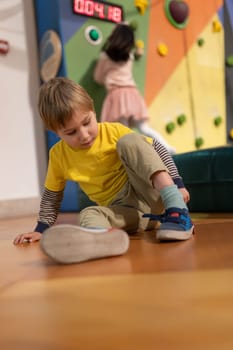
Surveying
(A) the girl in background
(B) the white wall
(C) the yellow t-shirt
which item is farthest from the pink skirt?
(C) the yellow t-shirt

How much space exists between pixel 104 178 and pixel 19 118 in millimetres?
1092

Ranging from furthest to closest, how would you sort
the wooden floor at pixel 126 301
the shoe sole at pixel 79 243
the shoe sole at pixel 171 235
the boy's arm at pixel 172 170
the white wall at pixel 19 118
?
the white wall at pixel 19 118 → the boy's arm at pixel 172 170 → the shoe sole at pixel 171 235 → the shoe sole at pixel 79 243 → the wooden floor at pixel 126 301

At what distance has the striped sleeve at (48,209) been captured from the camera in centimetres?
106

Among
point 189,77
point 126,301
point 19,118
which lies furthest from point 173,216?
point 189,77

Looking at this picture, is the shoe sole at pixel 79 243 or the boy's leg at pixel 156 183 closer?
the shoe sole at pixel 79 243

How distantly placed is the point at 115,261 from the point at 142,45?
172 centimetres

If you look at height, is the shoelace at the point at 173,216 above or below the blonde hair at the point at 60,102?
below

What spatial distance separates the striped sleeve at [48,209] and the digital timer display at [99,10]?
118cm

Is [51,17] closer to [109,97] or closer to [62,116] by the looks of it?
[109,97]

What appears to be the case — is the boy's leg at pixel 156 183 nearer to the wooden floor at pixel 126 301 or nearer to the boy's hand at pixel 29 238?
the wooden floor at pixel 126 301

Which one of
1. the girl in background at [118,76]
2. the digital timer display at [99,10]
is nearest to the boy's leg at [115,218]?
the girl in background at [118,76]

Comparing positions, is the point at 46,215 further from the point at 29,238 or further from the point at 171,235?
the point at 171,235

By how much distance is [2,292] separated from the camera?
604mm

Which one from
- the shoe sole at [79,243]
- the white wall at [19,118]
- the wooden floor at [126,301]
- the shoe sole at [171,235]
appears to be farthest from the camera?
the white wall at [19,118]
